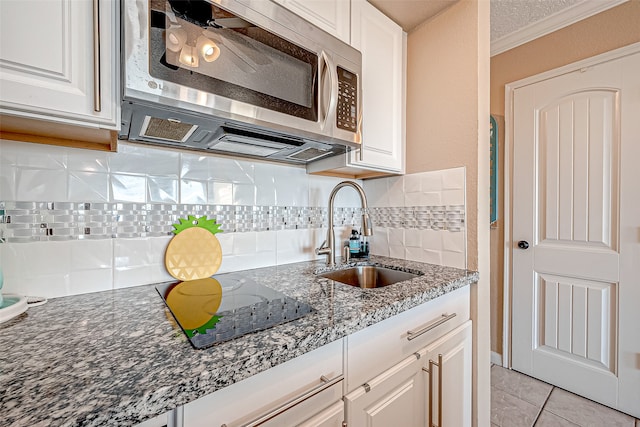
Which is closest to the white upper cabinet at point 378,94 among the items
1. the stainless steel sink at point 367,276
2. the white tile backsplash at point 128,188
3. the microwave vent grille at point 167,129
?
the stainless steel sink at point 367,276

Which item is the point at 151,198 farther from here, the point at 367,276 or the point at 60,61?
the point at 367,276

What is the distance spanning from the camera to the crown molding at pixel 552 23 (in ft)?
5.21

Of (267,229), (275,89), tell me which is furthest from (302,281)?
(275,89)

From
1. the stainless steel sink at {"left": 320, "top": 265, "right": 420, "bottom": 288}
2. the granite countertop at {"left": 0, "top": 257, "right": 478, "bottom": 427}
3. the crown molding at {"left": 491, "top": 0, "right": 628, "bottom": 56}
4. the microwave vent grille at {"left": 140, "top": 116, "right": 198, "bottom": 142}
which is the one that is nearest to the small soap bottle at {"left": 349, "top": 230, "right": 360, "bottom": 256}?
the stainless steel sink at {"left": 320, "top": 265, "right": 420, "bottom": 288}

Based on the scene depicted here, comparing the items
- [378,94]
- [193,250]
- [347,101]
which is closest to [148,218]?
[193,250]

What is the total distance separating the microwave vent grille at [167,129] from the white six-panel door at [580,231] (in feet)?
6.70

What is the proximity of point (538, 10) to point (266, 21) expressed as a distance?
186 cm

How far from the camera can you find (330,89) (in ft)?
3.24

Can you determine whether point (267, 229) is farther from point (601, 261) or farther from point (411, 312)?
point (601, 261)

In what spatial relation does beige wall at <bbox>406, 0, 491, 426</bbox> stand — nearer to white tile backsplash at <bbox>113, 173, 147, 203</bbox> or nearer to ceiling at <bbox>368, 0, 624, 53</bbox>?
ceiling at <bbox>368, 0, 624, 53</bbox>

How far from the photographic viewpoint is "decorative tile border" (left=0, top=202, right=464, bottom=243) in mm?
795

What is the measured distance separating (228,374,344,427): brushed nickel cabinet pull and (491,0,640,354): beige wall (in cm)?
183

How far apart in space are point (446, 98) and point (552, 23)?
1173mm

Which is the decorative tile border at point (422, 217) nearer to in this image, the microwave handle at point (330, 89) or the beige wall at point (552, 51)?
the microwave handle at point (330, 89)
